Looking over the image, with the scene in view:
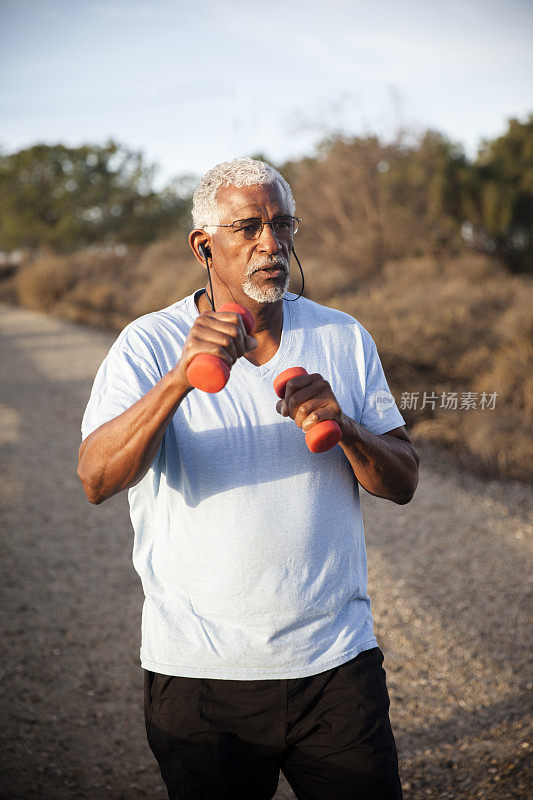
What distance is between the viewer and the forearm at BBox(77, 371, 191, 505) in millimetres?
1552

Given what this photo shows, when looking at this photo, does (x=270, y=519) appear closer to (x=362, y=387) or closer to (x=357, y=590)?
(x=357, y=590)

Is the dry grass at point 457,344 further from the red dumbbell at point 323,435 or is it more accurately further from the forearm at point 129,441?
the forearm at point 129,441

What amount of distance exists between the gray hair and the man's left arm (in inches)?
25.0

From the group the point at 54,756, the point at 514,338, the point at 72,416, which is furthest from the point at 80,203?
the point at 54,756

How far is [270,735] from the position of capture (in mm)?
1785

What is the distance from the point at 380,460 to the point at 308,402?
38 cm

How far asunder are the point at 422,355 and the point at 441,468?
2.32 m

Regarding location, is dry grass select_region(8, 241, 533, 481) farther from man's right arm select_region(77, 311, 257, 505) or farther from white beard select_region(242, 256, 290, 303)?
man's right arm select_region(77, 311, 257, 505)

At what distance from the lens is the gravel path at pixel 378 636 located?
3.34 m

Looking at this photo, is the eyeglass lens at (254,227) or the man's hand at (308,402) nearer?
the man's hand at (308,402)

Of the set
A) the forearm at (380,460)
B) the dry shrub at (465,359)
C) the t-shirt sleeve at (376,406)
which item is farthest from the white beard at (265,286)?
the dry shrub at (465,359)

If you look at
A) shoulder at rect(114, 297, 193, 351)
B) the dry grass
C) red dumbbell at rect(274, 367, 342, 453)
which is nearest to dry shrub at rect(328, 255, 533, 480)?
the dry grass

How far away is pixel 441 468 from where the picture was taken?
317 inches

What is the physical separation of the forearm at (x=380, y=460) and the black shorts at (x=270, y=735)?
0.49 meters
